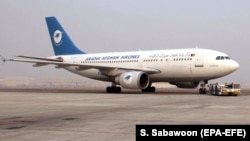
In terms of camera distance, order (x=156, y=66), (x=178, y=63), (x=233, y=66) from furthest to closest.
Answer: (x=156, y=66) → (x=178, y=63) → (x=233, y=66)

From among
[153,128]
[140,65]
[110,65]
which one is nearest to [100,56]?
[110,65]

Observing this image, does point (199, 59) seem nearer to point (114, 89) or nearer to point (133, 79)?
point (133, 79)

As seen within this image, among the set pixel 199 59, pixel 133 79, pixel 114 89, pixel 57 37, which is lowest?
pixel 114 89

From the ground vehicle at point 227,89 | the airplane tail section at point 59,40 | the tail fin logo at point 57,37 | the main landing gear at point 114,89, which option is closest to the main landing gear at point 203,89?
the ground vehicle at point 227,89

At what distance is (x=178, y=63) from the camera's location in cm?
2916

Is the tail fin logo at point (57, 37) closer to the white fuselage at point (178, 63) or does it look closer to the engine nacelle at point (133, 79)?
the white fuselage at point (178, 63)

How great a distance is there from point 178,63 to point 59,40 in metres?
15.1

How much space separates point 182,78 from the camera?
29.7m

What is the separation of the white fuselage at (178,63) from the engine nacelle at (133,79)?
167cm

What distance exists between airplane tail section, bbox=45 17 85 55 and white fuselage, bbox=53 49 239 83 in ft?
18.8

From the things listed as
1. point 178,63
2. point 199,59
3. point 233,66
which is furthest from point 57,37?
point 233,66

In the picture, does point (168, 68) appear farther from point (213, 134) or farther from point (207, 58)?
point (213, 134)

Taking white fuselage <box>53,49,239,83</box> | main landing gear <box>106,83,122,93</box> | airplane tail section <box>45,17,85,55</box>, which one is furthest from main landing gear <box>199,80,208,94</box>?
airplane tail section <box>45,17,85,55</box>

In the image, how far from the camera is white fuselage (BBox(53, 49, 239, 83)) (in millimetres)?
28047
